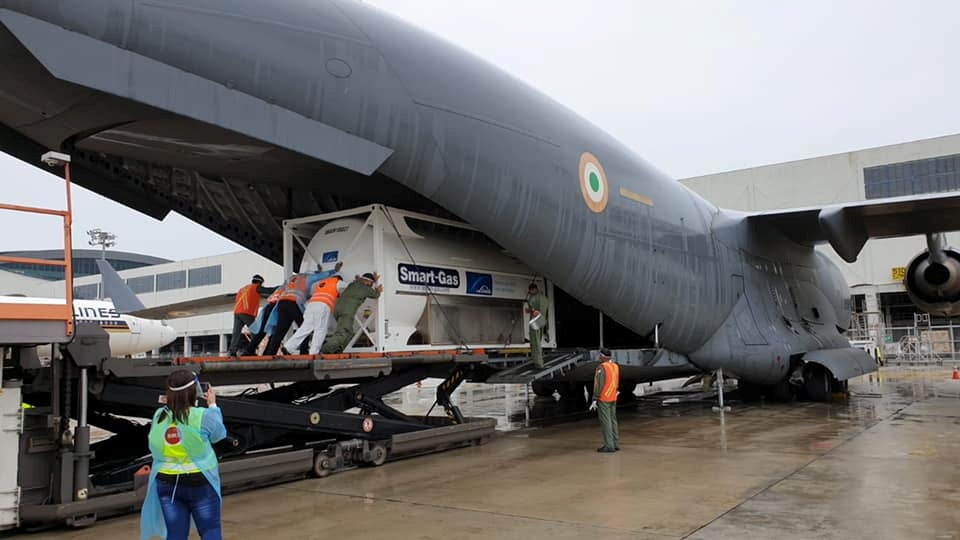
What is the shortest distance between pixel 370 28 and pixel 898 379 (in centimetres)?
2252

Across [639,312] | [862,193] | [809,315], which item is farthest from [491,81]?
[862,193]

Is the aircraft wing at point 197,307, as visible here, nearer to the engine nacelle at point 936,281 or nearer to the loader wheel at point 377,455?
the loader wheel at point 377,455

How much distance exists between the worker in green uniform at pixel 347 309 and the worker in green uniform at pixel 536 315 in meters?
2.60

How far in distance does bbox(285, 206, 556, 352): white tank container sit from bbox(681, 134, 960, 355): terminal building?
105 feet

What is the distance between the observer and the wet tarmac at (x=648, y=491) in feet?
18.4

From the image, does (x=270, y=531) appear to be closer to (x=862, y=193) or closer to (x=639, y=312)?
(x=639, y=312)

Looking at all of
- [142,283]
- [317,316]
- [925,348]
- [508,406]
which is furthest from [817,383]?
[142,283]

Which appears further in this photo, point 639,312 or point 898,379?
point 898,379

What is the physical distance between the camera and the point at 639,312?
1162 centimetres

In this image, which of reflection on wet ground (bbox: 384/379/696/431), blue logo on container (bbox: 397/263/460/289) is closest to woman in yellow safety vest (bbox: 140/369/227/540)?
blue logo on container (bbox: 397/263/460/289)

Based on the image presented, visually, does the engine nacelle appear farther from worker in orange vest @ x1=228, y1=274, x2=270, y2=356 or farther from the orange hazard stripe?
worker in orange vest @ x1=228, y1=274, x2=270, y2=356

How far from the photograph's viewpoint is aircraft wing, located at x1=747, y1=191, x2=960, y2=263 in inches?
530

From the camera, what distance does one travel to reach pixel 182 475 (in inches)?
153

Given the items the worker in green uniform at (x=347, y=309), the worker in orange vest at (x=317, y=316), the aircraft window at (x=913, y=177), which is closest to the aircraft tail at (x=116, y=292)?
the worker in orange vest at (x=317, y=316)
